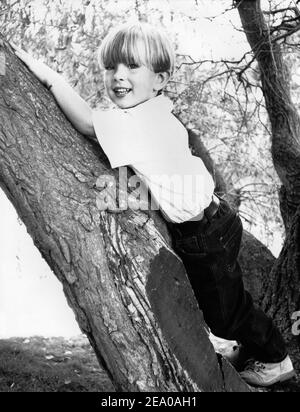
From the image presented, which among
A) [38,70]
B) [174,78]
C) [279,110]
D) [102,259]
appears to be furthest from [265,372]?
[174,78]

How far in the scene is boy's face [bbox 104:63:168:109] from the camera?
2301mm

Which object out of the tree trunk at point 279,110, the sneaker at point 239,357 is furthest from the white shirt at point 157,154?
the tree trunk at point 279,110

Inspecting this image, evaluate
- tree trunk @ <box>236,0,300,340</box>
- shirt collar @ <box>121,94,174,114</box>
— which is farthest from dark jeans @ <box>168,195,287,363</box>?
tree trunk @ <box>236,0,300,340</box>

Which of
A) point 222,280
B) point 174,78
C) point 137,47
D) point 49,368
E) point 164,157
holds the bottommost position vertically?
point 49,368

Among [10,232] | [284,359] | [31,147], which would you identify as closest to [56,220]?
[31,147]

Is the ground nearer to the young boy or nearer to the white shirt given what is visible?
the young boy

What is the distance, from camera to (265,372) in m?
2.54

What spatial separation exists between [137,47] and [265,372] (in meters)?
1.58

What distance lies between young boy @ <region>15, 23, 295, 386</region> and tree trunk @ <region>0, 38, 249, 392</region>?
5.1 inches

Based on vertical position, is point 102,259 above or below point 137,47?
below

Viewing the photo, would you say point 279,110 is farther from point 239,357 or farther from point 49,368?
point 49,368

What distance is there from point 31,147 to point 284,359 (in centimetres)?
155

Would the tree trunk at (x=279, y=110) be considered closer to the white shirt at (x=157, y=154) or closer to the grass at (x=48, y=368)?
the grass at (x=48, y=368)
